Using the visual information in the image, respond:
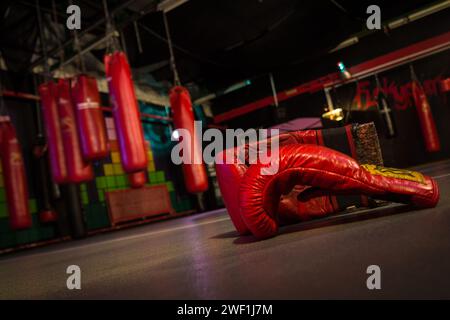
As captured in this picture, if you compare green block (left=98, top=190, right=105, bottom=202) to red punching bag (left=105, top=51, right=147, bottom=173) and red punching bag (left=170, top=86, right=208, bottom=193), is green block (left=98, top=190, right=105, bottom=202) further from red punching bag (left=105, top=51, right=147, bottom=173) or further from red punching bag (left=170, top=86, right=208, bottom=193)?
red punching bag (left=105, top=51, right=147, bottom=173)

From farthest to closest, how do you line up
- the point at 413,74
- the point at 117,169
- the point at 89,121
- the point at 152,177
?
the point at 152,177 → the point at 413,74 → the point at 117,169 → the point at 89,121

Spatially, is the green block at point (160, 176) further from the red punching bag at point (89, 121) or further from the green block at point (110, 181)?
the red punching bag at point (89, 121)

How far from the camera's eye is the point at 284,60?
941 centimetres

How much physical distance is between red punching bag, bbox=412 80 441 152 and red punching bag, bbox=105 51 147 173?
23.0 feet

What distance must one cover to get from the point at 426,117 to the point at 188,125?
6068mm

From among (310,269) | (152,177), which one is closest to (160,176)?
(152,177)

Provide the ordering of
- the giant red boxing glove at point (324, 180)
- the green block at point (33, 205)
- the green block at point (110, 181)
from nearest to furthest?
the giant red boxing glove at point (324, 180) → the green block at point (33, 205) → the green block at point (110, 181)

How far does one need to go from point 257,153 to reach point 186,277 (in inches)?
38.4

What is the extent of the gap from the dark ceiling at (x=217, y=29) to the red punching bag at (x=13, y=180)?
201cm

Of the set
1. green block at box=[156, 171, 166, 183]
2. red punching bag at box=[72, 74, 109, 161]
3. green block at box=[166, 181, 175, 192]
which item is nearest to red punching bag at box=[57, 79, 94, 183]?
red punching bag at box=[72, 74, 109, 161]

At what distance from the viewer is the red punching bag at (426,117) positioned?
8.39 m

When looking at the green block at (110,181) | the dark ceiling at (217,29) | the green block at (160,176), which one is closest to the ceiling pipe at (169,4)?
the dark ceiling at (217,29)

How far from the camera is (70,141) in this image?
481 cm

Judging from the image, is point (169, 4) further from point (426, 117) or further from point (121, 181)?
point (426, 117)
